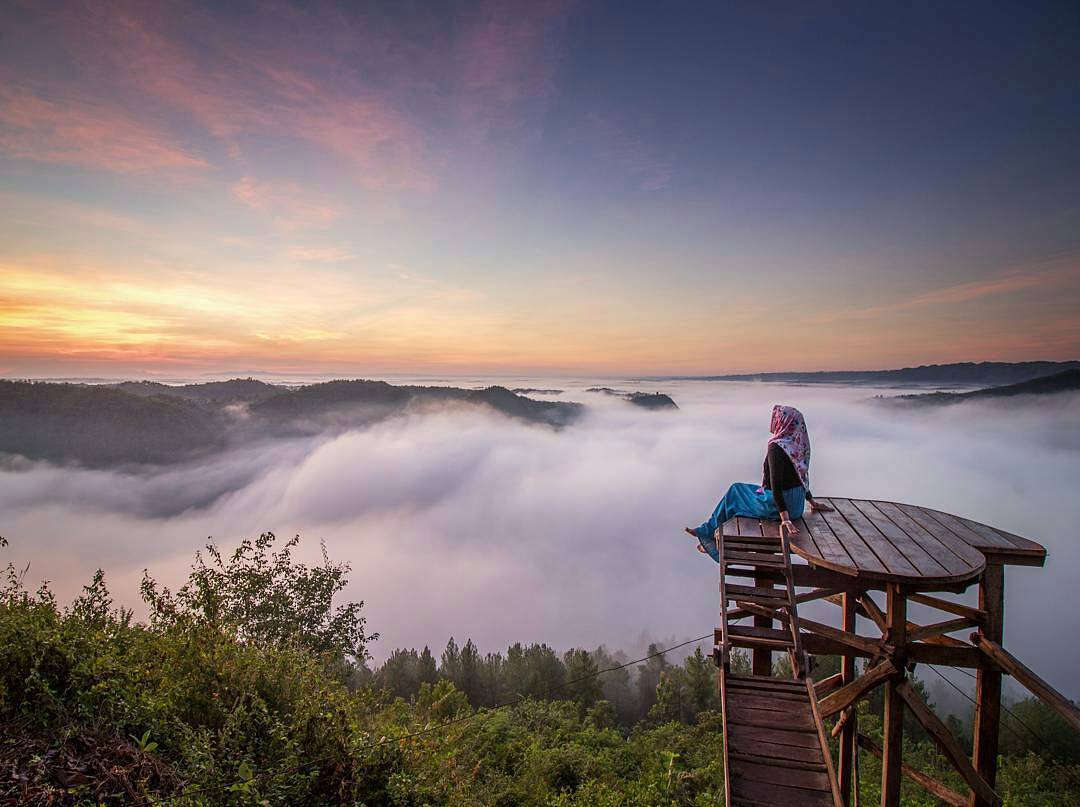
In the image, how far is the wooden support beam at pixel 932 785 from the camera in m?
6.07

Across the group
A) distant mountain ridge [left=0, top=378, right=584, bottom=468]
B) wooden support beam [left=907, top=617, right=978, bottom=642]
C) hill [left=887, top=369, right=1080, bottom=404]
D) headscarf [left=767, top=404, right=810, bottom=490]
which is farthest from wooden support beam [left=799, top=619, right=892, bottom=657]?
distant mountain ridge [left=0, top=378, right=584, bottom=468]

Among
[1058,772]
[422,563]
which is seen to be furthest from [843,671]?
[422,563]

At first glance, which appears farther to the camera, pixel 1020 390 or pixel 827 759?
pixel 1020 390

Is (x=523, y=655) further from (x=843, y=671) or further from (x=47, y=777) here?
(x=47, y=777)

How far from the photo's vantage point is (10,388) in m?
111

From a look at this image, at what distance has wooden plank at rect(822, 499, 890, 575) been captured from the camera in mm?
4836

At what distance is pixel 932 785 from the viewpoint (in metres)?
6.70

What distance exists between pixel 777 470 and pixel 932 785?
17.0 ft

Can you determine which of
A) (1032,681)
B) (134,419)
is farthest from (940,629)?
(134,419)

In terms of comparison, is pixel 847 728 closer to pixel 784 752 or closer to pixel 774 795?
pixel 784 752

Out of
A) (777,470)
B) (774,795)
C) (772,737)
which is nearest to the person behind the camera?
(774,795)

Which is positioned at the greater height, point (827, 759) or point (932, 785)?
point (827, 759)

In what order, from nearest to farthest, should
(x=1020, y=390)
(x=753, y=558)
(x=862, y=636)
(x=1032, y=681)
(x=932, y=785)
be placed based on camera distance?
(x=1032, y=681) < (x=753, y=558) < (x=862, y=636) < (x=932, y=785) < (x=1020, y=390)

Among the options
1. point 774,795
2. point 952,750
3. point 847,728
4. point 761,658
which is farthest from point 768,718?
point 847,728
